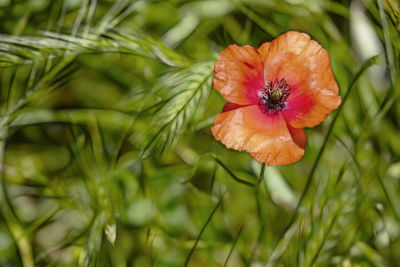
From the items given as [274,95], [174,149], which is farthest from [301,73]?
[174,149]

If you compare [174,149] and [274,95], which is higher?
[274,95]

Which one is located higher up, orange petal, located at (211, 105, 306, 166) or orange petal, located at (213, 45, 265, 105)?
orange petal, located at (213, 45, 265, 105)

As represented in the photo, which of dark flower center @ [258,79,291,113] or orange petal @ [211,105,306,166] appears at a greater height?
dark flower center @ [258,79,291,113]

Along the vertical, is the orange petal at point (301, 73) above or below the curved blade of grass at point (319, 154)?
above

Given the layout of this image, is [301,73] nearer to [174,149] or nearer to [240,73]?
[240,73]

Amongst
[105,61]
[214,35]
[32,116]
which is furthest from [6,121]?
[214,35]
